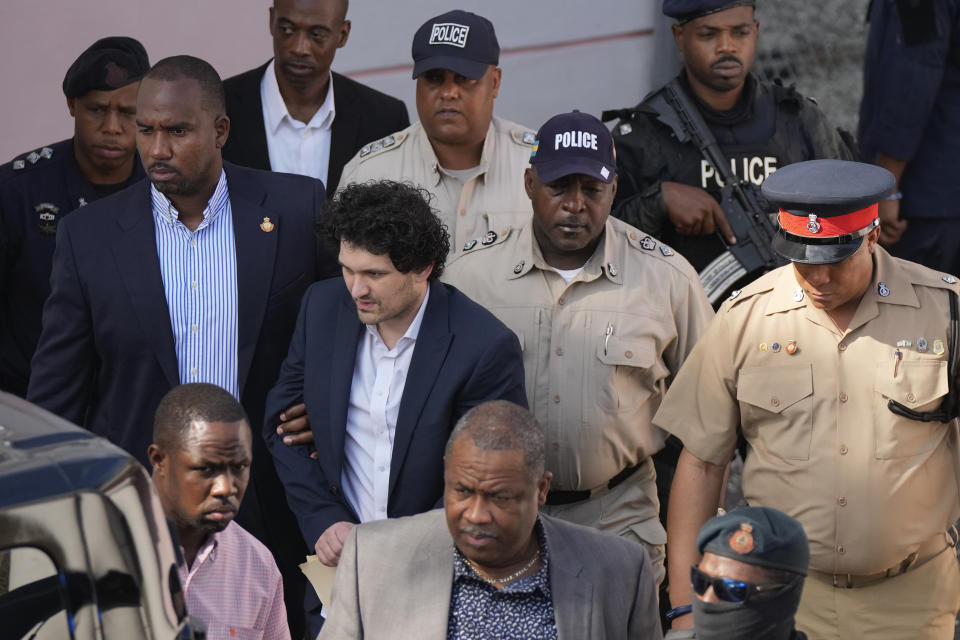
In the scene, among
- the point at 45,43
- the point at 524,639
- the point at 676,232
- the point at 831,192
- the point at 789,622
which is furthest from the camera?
the point at 45,43

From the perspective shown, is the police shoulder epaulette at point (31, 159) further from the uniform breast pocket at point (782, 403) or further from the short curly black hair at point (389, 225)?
the uniform breast pocket at point (782, 403)

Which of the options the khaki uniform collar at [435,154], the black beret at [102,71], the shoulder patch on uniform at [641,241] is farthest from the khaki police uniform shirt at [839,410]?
the black beret at [102,71]

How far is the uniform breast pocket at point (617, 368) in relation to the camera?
482 centimetres

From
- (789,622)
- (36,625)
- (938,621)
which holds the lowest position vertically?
(938,621)

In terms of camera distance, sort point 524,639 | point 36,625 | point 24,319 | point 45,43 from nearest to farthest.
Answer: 1. point 36,625
2. point 524,639
3. point 24,319
4. point 45,43

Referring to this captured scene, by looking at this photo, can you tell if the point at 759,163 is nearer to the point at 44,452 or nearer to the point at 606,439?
the point at 606,439

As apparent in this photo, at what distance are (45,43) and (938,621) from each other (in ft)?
13.4

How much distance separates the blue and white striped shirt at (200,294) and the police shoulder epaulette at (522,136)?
4.04 ft

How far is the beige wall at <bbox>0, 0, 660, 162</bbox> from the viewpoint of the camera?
6.43m

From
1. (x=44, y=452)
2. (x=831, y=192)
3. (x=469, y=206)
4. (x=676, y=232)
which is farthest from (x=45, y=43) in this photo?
(x=44, y=452)

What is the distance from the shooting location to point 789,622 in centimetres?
351

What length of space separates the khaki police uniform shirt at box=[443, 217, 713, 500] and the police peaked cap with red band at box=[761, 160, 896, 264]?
23.5 inches

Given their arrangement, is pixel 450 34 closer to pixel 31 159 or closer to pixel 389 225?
pixel 389 225

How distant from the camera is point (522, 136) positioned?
5.61 m
